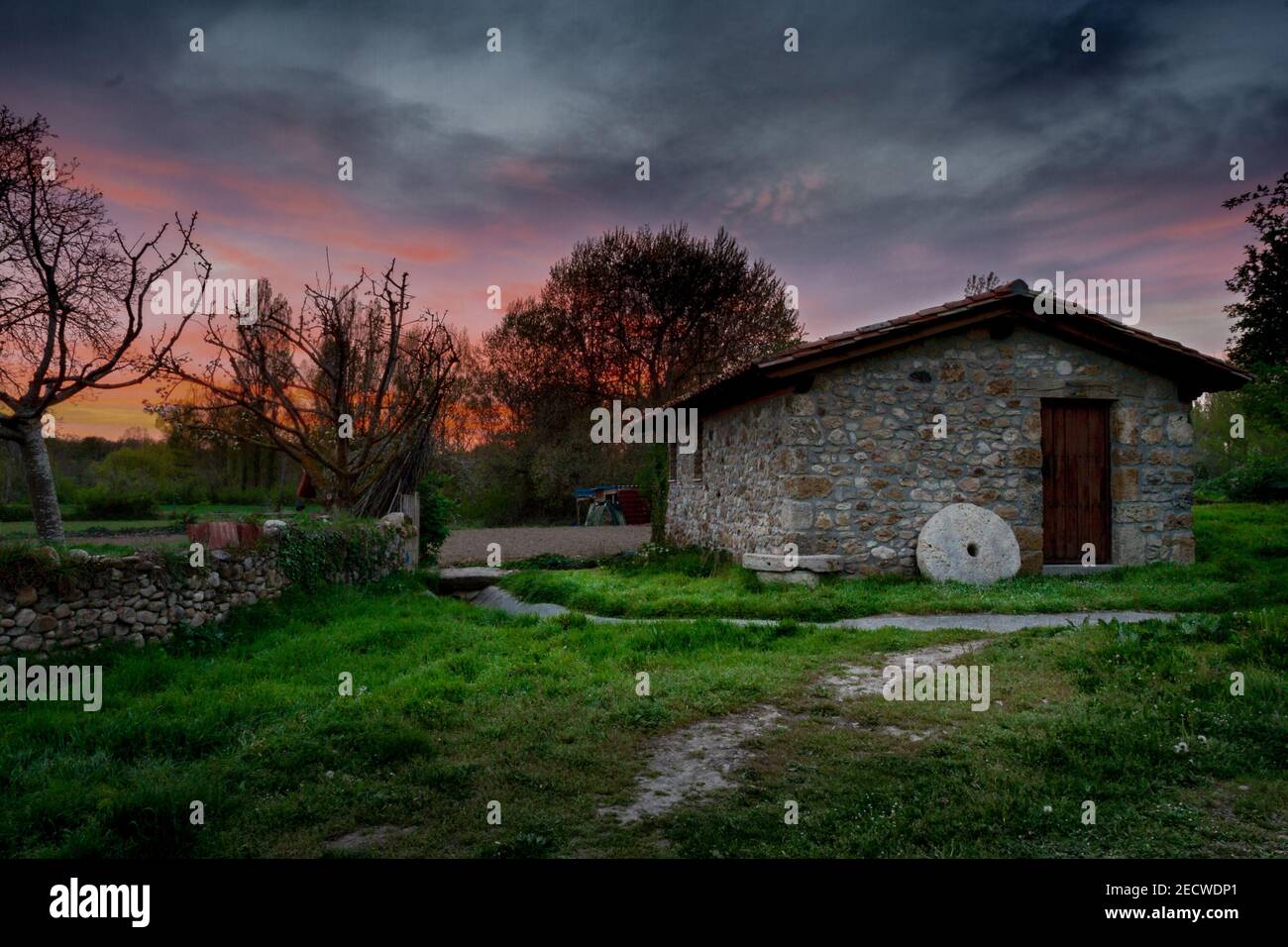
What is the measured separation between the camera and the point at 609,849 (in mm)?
3471

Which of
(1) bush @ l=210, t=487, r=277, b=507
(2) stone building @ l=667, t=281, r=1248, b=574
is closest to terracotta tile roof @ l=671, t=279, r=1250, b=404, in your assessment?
(2) stone building @ l=667, t=281, r=1248, b=574

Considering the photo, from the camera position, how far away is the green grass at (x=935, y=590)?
9.38 m

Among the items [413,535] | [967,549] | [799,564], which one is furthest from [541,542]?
[967,549]

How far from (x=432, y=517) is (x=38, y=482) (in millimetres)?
7648

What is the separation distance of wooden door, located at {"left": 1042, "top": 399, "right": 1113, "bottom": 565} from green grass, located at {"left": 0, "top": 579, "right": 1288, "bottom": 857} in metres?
5.52

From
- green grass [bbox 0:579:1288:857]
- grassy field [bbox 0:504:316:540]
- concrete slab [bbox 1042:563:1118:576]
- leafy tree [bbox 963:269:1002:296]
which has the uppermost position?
leafy tree [bbox 963:269:1002:296]

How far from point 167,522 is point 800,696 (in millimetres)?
18216

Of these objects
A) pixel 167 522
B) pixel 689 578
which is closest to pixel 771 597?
pixel 689 578

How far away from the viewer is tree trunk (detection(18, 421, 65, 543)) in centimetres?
1004

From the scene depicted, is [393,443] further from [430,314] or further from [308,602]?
[308,602]

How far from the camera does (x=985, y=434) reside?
38.9 feet

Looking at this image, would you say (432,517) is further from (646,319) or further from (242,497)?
(646,319)

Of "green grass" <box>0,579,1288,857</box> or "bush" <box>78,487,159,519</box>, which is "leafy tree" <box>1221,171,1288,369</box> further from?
"bush" <box>78,487,159,519</box>

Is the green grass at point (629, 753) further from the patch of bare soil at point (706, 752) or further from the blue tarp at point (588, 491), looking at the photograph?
the blue tarp at point (588, 491)
